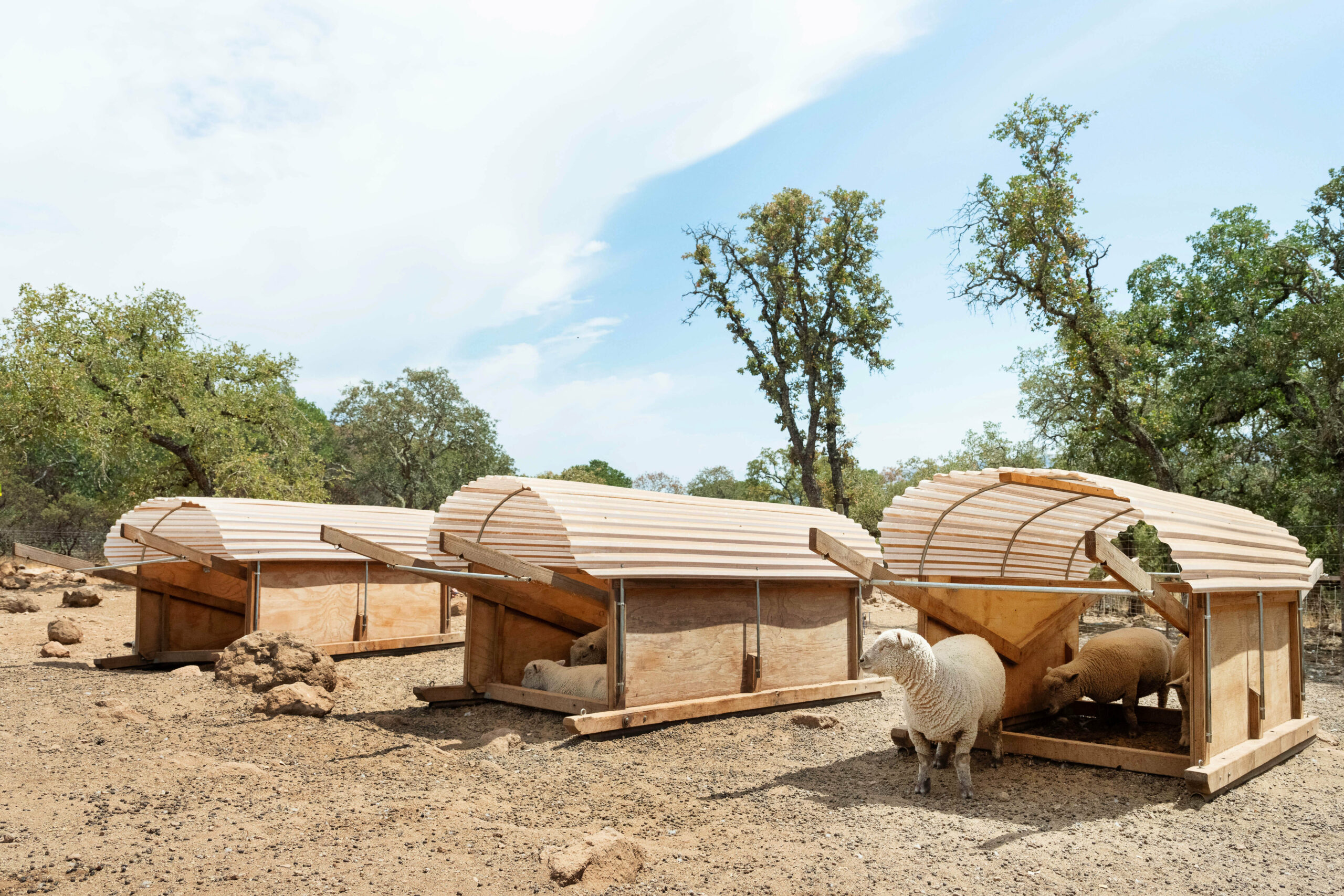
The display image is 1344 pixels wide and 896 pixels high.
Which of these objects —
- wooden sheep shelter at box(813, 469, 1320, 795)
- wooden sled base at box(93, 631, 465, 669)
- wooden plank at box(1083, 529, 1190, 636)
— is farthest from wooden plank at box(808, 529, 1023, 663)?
wooden sled base at box(93, 631, 465, 669)

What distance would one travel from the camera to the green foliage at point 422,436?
147 ft

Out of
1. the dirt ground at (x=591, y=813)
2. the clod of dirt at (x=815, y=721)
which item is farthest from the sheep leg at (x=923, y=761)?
the clod of dirt at (x=815, y=721)

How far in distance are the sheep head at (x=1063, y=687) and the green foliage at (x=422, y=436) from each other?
3711 cm

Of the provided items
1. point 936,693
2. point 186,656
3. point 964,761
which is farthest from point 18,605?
point 964,761

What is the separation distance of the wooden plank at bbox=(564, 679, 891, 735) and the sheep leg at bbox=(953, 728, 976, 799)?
351 cm

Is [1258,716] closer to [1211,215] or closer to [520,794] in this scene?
[520,794]

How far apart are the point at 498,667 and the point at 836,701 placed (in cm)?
472

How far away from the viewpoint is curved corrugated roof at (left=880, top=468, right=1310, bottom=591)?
8.56 m

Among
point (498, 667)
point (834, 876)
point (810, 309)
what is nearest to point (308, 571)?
point (498, 667)

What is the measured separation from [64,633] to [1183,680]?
1901 centimetres

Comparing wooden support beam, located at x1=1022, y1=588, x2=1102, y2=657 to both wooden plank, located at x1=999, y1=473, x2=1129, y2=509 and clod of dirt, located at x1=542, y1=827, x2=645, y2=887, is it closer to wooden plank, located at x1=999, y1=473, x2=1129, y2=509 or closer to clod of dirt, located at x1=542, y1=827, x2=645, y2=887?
wooden plank, located at x1=999, y1=473, x2=1129, y2=509

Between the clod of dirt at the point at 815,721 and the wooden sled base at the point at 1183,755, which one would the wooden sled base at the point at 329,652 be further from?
the wooden sled base at the point at 1183,755

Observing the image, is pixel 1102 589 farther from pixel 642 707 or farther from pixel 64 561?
pixel 64 561

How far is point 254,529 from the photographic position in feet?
47.6
